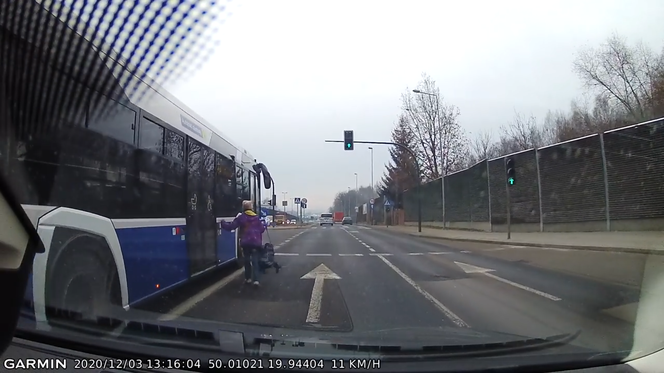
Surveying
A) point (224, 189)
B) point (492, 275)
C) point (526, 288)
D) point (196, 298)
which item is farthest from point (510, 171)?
point (196, 298)

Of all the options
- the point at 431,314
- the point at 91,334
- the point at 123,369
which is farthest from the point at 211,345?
the point at 431,314

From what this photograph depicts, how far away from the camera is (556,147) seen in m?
21.7

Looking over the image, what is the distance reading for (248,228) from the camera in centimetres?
917

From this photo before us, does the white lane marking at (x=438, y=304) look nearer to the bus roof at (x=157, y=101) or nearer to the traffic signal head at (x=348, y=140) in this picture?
the bus roof at (x=157, y=101)

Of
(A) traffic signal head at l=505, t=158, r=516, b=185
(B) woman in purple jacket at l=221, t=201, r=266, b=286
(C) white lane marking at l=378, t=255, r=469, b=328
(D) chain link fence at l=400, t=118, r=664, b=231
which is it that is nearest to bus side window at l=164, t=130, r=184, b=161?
(B) woman in purple jacket at l=221, t=201, r=266, b=286

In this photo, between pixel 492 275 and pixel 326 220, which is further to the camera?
pixel 326 220

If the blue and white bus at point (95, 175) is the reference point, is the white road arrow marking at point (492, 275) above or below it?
below

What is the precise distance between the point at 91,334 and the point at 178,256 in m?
3.61

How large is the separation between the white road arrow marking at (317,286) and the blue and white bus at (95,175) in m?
2.07

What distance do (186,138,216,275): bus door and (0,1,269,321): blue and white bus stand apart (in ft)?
0.54

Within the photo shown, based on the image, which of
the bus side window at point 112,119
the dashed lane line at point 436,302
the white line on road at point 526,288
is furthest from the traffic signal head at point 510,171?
the bus side window at point 112,119

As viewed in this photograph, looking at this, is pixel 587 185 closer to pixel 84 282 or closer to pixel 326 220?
pixel 84 282

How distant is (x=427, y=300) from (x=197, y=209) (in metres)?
4.17

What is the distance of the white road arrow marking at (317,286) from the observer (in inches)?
249
